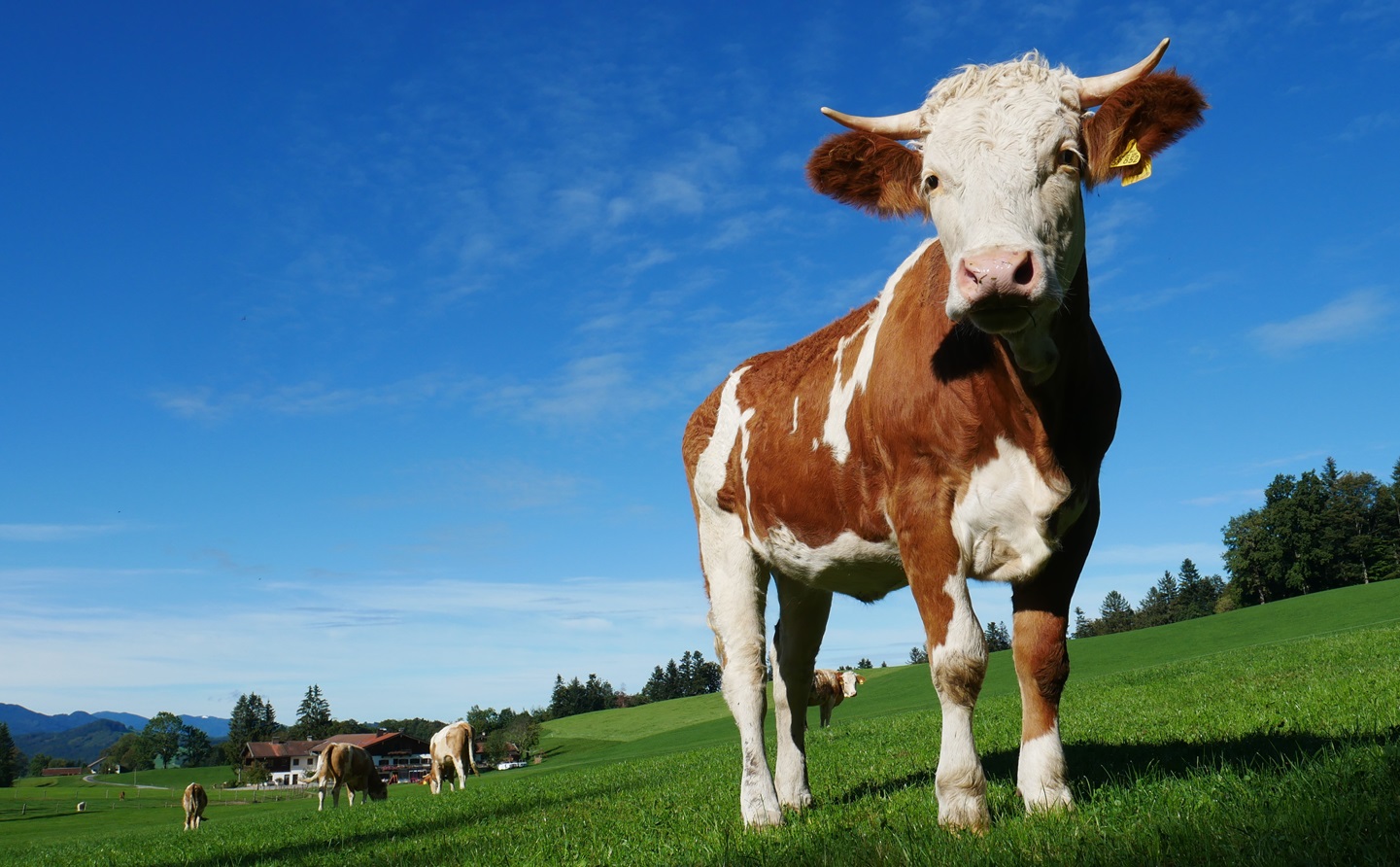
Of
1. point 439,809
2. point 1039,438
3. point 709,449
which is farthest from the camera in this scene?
point 439,809

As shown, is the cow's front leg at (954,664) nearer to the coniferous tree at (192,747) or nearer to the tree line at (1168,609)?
the tree line at (1168,609)

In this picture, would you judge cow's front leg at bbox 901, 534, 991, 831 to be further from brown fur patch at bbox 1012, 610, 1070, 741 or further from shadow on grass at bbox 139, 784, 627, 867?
shadow on grass at bbox 139, 784, 627, 867

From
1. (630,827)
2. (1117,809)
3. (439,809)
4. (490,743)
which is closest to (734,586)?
(630,827)

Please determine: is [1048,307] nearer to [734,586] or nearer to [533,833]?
[734,586]

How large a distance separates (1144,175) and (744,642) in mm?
3758

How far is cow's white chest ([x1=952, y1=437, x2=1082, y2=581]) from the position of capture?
4.34m

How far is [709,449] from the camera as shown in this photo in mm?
7105

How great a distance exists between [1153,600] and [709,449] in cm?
17625

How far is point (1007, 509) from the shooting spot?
14.3 feet

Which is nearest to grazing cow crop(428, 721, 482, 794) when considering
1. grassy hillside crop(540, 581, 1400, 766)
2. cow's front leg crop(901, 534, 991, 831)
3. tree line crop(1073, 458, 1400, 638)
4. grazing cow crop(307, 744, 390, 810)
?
grazing cow crop(307, 744, 390, 810)

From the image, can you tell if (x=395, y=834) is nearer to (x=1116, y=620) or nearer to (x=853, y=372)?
(x=853, y=372)

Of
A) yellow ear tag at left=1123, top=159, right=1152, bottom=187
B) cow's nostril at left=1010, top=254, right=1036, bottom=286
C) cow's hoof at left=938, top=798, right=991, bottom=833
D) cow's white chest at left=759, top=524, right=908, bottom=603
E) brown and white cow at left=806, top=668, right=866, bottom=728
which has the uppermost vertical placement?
yellow ear tag at left=1123, top=159, right=1152, bottom=187

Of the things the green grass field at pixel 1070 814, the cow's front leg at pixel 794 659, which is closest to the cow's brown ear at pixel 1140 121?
the green grass field at pixel 1070 814

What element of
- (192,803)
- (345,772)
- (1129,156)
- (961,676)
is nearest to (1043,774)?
(961,676)
